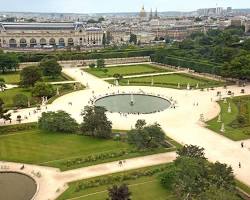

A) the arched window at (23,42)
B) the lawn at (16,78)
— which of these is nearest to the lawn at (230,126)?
the lawn at (16,78)

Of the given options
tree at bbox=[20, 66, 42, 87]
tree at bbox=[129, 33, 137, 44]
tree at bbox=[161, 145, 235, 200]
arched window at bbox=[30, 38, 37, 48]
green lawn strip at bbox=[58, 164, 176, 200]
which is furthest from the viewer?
tree at bbox=[129, 33, 137, 44]

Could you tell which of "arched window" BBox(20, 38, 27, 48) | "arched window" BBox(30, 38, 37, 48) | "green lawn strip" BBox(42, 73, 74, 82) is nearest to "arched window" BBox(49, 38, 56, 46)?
"arched window" BBox(30, 38, 37, 48)

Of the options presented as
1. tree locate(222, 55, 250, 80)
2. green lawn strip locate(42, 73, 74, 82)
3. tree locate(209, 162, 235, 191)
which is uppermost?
tree locate(222, 55, 250, 80)

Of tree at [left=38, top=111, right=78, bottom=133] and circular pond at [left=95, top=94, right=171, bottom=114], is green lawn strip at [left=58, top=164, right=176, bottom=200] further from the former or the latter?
circular pond at [left=95, top=94, right=171, bottom=114]

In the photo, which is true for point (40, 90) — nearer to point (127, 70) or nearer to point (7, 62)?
point (7, 62)

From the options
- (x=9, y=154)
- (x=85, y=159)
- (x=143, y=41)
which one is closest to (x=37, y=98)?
(x=9, y=154)

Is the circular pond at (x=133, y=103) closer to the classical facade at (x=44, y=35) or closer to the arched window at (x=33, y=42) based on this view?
the classical facade at (x=44, y=35)

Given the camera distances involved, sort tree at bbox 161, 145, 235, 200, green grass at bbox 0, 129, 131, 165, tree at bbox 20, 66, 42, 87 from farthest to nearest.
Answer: tree at bbox 20, 66, 42, 87
green grass at bbox 0, 129, 131, 165
tree at bbox 161, 145, 235, 200

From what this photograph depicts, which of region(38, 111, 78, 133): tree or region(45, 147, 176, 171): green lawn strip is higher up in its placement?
region(38, 111, 78, 133): tree

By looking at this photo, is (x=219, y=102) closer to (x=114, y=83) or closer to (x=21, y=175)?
(x=114, y=83)
